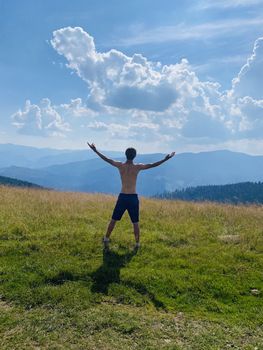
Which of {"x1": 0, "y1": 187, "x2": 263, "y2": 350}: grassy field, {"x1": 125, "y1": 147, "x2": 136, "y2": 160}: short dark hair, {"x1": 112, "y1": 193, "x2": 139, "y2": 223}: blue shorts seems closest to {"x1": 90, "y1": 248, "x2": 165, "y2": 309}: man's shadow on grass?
{"x1": 0, "y1": 187, "x2": 263, "y2": 350}: grassy field

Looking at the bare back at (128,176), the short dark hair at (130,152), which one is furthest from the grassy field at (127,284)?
the short dark hair at (130,152)

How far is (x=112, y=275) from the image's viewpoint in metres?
8.98

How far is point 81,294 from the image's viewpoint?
25.9 ft

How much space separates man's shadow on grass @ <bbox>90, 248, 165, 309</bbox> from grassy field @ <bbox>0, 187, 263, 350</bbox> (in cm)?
3

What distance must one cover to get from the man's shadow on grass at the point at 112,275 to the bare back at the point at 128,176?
76.7 inches

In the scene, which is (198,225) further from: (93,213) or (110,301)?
(110,301)

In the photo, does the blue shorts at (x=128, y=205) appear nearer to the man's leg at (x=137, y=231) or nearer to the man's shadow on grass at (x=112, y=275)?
the man's leg at (x=137, y=231)

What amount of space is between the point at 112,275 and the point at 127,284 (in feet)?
1.82

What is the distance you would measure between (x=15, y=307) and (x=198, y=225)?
8.61 meters

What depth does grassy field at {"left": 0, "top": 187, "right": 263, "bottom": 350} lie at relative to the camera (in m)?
6.40

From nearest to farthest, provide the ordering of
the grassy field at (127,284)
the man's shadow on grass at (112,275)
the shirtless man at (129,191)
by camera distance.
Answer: the grassy field at (127,284)
the man's shadow on grass at (112,275)
the shirtless man at (129,191)

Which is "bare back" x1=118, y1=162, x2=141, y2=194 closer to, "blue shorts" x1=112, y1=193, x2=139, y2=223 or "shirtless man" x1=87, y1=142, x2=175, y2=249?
"shirtless man" x1=87, y1=142, x2=175, y2=249

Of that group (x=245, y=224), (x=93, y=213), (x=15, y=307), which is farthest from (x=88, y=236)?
(x=245, y=224)

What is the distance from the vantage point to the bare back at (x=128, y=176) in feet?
35.6
